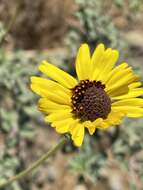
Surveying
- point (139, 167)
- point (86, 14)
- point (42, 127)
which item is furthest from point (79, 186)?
point (86, 14)

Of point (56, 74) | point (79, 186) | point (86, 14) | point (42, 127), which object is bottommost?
point (79, 186)

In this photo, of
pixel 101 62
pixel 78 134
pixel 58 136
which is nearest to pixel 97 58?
pixel 101 62

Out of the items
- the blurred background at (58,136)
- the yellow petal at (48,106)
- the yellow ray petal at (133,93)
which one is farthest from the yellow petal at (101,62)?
the blurred background at (58,136)

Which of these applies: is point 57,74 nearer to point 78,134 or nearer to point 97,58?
point 97,58

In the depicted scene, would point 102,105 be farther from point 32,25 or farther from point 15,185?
point 32,25

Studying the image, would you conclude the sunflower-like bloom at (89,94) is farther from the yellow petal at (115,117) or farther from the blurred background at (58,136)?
the blurred background at (58,136)

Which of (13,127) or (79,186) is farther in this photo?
(79,186)

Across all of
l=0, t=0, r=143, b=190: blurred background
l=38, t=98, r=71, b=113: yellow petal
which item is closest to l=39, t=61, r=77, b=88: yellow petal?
l=38, t=98, r=71, b=113: yellow petal
